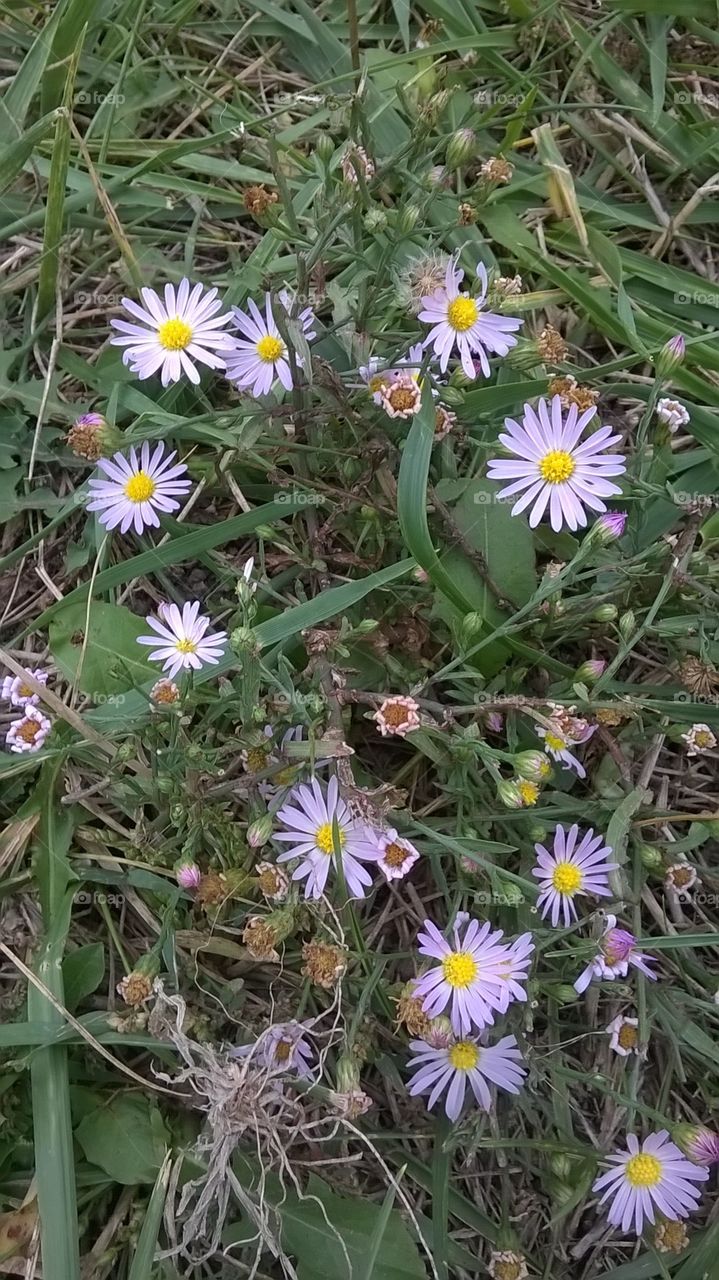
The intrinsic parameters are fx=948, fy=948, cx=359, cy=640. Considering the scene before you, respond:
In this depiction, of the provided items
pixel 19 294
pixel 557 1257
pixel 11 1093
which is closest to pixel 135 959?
pixel 11 1093

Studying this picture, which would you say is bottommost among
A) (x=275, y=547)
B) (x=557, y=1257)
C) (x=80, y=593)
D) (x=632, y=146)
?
(x=557, y=1257)

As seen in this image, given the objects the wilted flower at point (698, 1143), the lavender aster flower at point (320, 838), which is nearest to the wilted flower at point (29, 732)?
the lavender aster flower at point (320, 838)

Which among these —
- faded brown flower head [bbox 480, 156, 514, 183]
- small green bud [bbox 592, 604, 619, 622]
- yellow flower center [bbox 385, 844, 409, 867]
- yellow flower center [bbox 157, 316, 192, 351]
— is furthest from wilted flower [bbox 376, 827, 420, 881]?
faded brown flower head [bbox 480, 156, 514, 183]

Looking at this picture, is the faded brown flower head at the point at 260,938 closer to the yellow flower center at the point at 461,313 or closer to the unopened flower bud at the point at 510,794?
the unopened flower bud at the point at 510,794

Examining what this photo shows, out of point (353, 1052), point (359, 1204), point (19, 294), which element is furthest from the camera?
point (19, 294)

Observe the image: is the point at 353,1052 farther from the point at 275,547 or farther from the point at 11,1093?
the point at 275,547

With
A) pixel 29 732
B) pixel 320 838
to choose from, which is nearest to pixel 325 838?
pixel 320 838

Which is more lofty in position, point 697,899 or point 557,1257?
point 697,899
